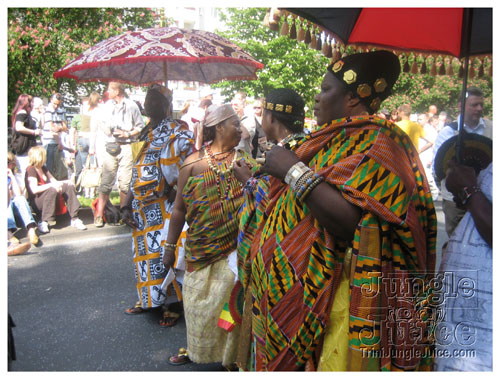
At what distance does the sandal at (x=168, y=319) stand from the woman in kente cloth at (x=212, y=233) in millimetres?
878

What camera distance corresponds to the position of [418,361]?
1.73m

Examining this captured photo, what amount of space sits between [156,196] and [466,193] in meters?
2.75

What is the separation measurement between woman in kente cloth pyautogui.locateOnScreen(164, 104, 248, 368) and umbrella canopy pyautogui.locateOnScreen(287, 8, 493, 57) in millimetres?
982

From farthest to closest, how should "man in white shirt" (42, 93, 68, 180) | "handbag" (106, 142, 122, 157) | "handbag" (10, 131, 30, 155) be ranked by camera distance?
"man in white shirt" (42, 93, 68, 180), "handbag" (10, 131, 30, 155), "handbag" (106, 142, 122, 157)

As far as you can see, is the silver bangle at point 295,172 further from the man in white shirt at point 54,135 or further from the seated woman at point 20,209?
the man in white shirt at point 54,135

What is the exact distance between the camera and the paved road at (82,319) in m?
3.42

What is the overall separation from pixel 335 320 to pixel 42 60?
10340mm

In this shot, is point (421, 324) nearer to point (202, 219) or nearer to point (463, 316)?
point (463, 316)

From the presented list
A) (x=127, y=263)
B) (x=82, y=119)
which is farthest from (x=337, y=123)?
(x=82, y=119)

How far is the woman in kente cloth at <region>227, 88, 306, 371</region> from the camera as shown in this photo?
2.29m

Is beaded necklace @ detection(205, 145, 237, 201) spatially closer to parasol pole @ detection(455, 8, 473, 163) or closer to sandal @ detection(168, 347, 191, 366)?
sandal @ detection(168, 347, 191, 366)

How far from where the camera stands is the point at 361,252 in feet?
5.34

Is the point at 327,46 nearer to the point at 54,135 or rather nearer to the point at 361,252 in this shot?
the point at 361,252

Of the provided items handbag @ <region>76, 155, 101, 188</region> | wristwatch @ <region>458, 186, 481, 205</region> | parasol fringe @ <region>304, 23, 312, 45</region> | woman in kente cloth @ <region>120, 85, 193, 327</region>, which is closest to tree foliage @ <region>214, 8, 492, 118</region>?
handbag @ <region>76, 155, 101, 188</region>
